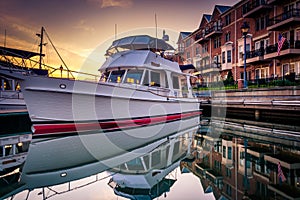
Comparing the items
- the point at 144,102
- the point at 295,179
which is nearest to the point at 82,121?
the point at 144,102

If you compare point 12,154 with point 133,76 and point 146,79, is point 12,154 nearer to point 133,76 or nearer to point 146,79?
point 133,76

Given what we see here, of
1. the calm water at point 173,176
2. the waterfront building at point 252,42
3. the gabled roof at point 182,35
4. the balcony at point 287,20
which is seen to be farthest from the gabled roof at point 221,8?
the calm water at point 173,176

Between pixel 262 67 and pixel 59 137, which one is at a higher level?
pixel 262 67

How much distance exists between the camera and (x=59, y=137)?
905cm

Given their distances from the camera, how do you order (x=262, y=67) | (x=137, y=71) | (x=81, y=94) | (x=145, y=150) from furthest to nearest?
(x=262, y=67), (x=137, y=71), (x=81, y=94), (x=145, y=150)

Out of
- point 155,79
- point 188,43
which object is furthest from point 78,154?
point 188,43

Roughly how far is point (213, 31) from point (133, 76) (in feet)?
77.3

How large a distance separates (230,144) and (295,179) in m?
3.50

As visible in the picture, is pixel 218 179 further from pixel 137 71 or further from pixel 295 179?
pixel 137 71

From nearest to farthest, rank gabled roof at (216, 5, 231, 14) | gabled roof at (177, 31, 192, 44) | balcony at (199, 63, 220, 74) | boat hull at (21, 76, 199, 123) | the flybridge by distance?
boat hull at (21, 76, 199, 123) → the flybridge → gabled roof at (216, 5, 231, 14) → balcony at (199, 63, 220, 74) → gabled roof at (177, 31, 192, 44)

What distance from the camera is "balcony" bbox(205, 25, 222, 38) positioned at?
31255mm

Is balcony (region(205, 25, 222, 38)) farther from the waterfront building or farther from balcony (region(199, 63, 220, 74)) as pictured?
balcony (region(199, 63, 220, 74))

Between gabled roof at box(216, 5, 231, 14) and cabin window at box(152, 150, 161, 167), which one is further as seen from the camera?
gabled roof at box(216, 5, 231, 14)

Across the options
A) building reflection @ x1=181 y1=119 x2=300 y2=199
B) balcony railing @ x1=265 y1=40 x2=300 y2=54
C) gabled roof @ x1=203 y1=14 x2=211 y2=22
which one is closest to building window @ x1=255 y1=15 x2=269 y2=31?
balcony railing @ x1=265 y1=40 x2=300 y2=54
